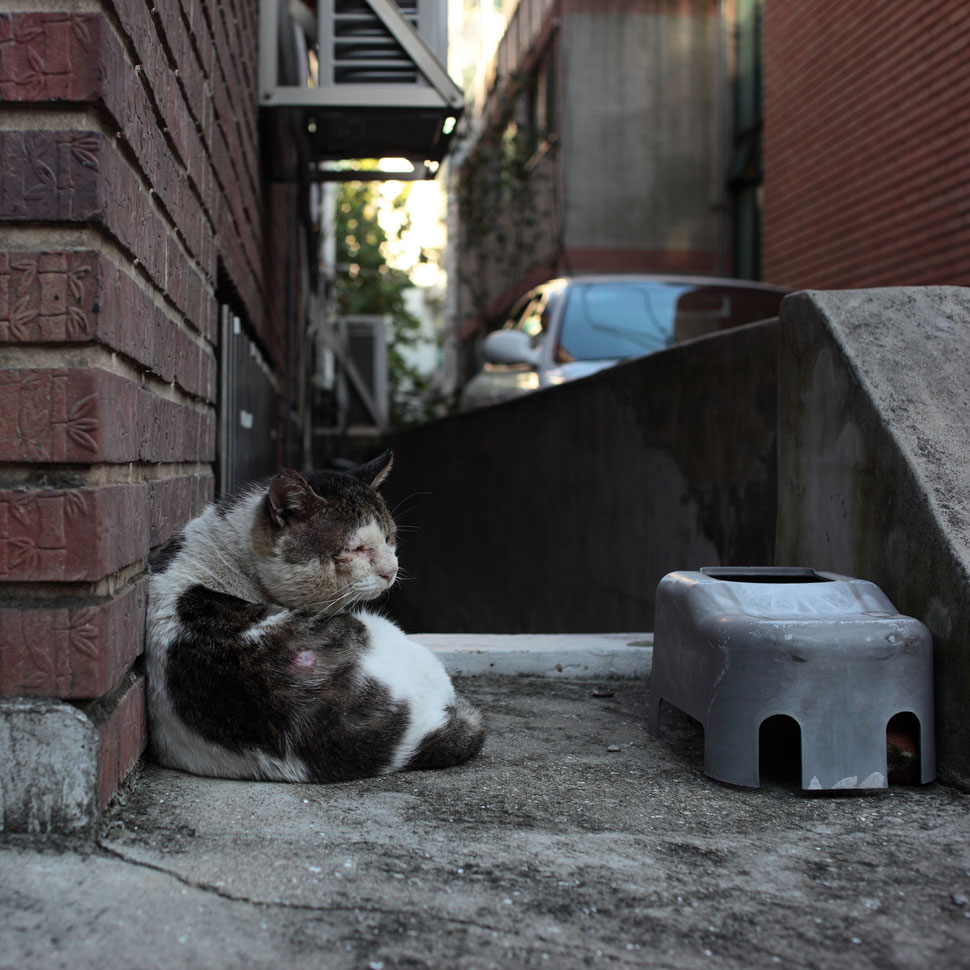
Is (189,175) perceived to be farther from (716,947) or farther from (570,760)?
(716,947)

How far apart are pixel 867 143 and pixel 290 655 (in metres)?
10.0

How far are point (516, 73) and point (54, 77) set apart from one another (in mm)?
16720

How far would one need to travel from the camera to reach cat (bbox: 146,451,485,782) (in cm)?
240

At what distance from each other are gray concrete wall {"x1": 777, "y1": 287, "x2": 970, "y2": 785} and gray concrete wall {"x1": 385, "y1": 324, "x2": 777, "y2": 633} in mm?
563

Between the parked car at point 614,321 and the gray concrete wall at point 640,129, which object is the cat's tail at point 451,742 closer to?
the parked car at point 614,321

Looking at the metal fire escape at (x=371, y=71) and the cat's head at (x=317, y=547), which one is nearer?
the cat's head at (x=317, y=547)

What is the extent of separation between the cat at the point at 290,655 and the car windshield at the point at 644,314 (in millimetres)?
4911

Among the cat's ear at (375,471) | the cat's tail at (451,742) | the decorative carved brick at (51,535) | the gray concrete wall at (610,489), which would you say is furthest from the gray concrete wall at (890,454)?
the decorative carved brick at (51,535)

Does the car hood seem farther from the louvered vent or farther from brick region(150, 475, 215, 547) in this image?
brick region(150, 475, 215, 547)

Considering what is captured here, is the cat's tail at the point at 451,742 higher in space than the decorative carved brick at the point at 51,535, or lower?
lower

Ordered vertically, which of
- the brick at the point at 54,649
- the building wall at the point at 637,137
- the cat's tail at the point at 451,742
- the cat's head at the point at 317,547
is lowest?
the cat's tail at the point at 451,742

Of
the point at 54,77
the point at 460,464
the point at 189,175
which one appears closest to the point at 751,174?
the point at 460,464

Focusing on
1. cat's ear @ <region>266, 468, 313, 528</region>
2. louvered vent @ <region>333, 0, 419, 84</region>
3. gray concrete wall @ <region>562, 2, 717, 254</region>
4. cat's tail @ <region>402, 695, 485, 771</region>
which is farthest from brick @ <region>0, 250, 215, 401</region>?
gray concrete wall @ <region>562, 2, 717, 254</region>

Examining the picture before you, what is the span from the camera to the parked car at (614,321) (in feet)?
24.4
